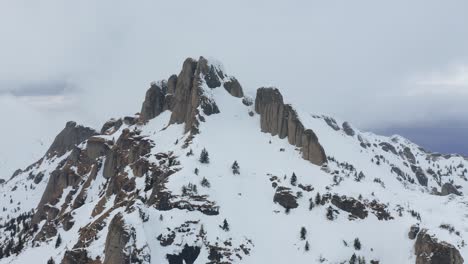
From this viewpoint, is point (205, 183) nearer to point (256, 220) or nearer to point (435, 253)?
point (256, 220)

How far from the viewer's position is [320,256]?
512 feet

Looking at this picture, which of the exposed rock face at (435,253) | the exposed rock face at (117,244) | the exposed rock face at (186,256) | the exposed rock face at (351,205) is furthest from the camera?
the exposed rock face at (351,205)

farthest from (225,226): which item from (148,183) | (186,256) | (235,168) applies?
(148,183)

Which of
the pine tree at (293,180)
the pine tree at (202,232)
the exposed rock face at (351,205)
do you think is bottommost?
the pine tree at (202,232)

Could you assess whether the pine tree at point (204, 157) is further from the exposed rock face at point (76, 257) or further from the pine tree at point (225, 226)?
the exposed rock face at point (76, 257)

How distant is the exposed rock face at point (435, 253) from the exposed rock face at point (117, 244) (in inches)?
3288

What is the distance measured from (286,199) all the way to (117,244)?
2439 inches

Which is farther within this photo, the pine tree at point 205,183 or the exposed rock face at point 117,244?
the pine tree at point 205,183

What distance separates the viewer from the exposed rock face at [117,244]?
145 meters

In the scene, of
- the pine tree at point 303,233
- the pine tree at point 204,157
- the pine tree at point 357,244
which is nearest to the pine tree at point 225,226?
the pine tree at point 303,233

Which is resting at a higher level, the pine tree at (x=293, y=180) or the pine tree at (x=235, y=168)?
the pine tree at (x=235, y=168)

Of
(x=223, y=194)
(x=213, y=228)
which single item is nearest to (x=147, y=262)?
(x=213, y=228)

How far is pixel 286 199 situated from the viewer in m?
179

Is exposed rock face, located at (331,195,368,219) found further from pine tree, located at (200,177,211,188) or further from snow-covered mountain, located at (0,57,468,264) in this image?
pine tree, located at (200,177,211,188)
